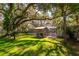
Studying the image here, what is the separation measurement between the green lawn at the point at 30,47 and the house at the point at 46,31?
0.06 metres

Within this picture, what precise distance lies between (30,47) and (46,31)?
10.0 inches

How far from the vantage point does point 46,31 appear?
3.04 metres

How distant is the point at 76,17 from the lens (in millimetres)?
3029

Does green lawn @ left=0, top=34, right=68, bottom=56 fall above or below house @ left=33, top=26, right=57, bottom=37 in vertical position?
below

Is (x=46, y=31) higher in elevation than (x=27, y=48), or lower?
higher

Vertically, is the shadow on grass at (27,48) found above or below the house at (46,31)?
below

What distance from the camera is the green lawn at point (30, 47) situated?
303 cm

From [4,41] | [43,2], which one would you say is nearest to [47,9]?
[43,2]

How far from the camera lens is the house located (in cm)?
303

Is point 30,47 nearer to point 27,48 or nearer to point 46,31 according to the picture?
point 27,48

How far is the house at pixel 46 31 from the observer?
303cm

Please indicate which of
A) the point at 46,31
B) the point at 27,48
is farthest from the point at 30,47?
the point at 46,31

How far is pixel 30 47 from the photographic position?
9.96 ft

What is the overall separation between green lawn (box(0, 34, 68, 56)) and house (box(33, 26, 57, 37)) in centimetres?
6
